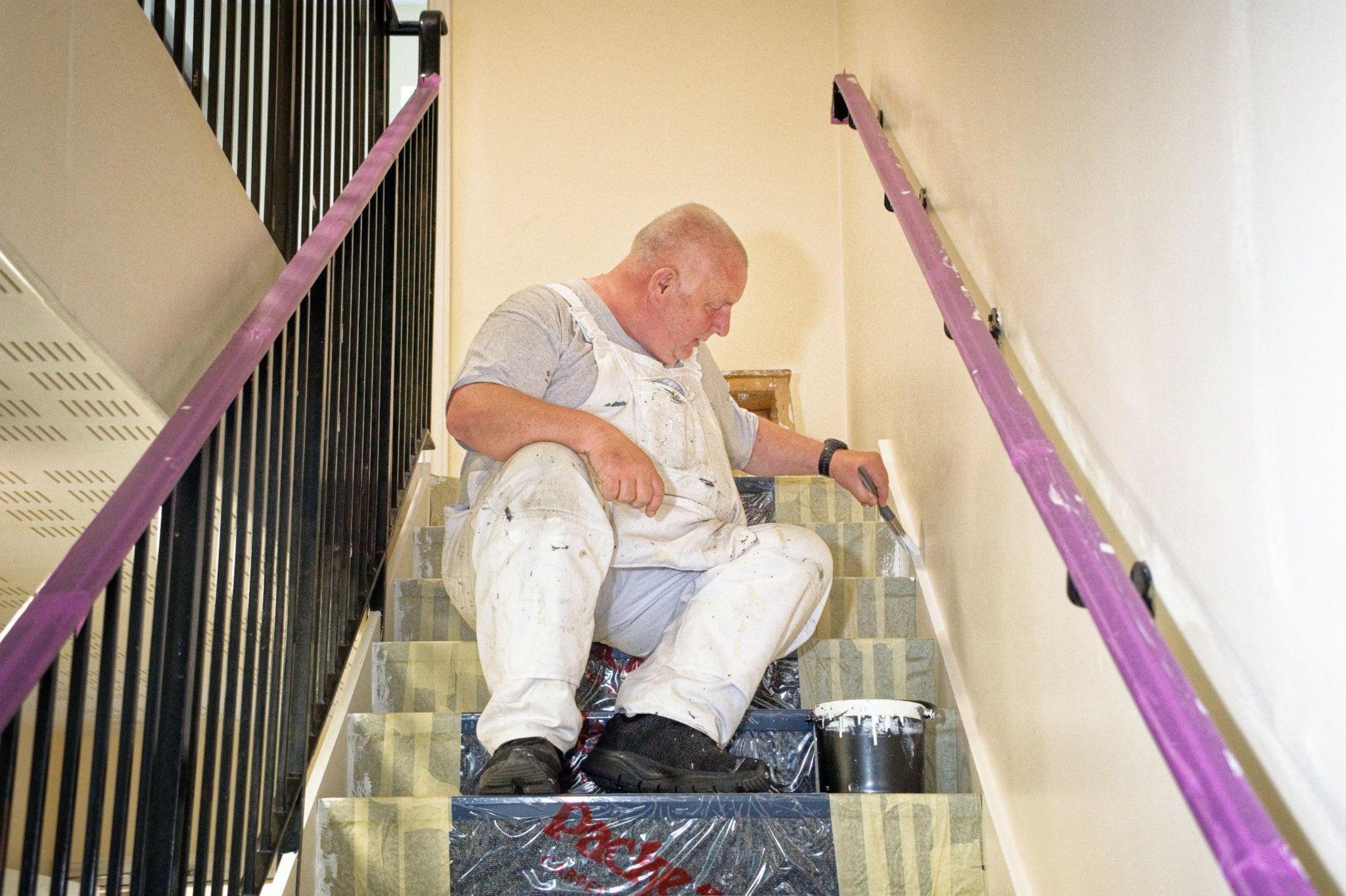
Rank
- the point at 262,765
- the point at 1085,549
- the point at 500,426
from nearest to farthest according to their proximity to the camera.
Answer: the point at 1085,549 → the point at 262,765 → the point at 500,426

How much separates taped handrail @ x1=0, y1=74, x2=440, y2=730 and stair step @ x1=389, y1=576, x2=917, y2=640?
31.9 inches

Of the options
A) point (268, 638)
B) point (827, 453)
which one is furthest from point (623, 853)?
point (827, 453)

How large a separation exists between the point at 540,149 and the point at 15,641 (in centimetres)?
345

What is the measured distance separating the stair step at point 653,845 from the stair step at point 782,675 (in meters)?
0.50

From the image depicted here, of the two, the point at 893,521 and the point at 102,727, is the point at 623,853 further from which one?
the point at 893,521

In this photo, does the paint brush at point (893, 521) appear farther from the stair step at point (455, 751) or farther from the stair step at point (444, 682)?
the stair step at point (455, 751)

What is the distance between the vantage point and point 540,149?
4289 millimetres

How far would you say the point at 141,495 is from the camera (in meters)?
1.26

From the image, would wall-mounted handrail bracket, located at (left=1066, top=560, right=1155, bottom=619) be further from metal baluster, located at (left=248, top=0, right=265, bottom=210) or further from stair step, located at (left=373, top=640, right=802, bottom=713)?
metal baluster, located at (left=248, top=0, right=265, bottom=210)

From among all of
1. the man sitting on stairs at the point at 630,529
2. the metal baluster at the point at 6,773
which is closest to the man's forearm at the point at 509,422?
the man sitting on stairs at the point at 630,529

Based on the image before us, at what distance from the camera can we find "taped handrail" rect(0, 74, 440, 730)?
1.03 metres

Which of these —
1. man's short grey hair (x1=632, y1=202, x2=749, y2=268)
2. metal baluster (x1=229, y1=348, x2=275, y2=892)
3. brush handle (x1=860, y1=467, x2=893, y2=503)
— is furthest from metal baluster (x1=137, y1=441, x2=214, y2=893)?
brush handle (x1=860, y1=467, x2=893, y2=503)

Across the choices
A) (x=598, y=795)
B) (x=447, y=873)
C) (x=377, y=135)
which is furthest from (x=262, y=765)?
(x=377, y=135)

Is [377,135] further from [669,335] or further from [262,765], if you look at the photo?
[262,765]
